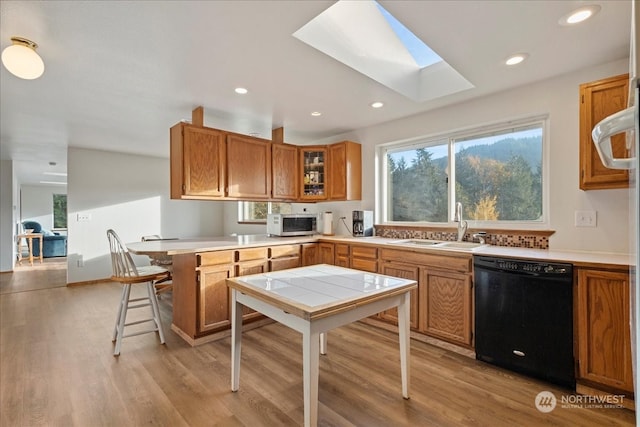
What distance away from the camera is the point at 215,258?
9.37 feet

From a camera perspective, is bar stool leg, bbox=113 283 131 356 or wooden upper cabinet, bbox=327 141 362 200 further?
wooden upper cabinet, bbox=327 141 362 200

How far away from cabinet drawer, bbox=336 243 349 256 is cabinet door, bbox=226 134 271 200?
112 centimetres

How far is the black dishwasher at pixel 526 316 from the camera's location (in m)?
2.02

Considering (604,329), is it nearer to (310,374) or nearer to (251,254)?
(310,374)

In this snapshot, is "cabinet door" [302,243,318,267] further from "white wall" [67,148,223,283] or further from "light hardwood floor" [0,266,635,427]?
"white wall" [67,148,223,283]

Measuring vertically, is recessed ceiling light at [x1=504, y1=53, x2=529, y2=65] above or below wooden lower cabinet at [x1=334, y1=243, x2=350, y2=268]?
above

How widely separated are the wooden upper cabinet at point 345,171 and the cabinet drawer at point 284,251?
3.02ft

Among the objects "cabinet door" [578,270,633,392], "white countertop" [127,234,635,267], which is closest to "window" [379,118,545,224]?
"white countertop" [127,234,635,267]

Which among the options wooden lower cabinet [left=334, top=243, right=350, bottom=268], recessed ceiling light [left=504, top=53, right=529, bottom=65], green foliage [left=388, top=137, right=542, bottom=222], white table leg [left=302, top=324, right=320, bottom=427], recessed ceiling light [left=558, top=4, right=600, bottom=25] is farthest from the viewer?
wooden lower cabinet [left=334, top=243, right=350, bottom=268]

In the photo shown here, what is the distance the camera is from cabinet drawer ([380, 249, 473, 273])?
252cm

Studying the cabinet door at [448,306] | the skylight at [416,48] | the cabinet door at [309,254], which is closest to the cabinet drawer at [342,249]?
the cabinet door at [309,254]

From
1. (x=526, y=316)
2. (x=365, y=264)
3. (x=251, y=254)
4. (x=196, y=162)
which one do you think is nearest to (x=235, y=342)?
(x=251, y=254)

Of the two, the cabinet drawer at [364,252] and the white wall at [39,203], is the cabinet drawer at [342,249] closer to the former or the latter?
the cabinet drawer at [364,252]

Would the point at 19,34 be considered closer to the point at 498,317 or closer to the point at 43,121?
the point at 43,121
